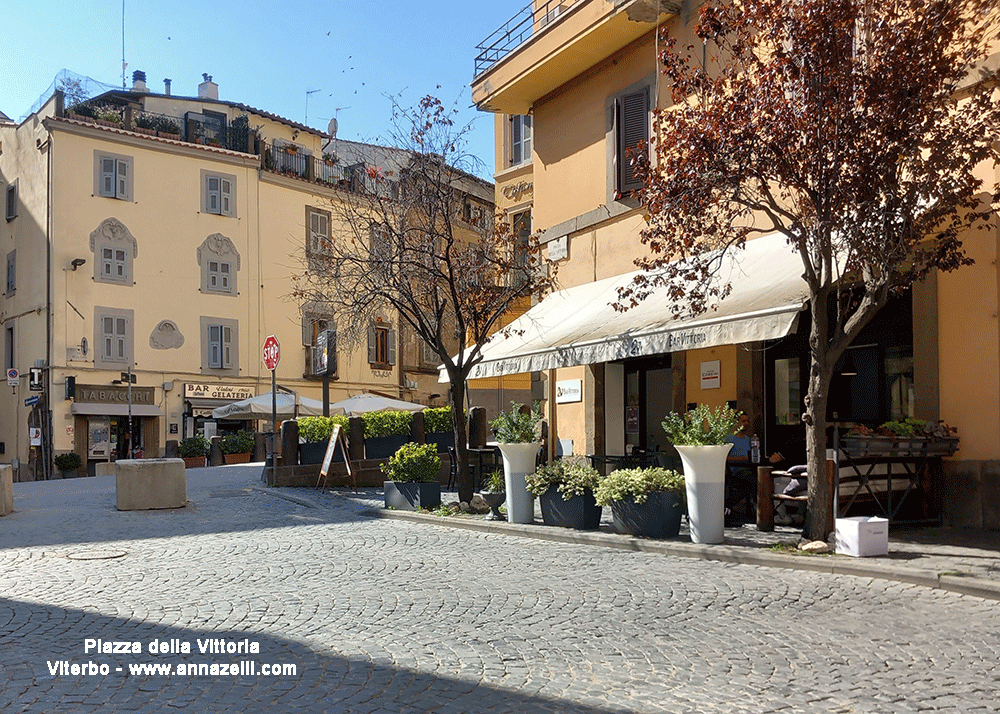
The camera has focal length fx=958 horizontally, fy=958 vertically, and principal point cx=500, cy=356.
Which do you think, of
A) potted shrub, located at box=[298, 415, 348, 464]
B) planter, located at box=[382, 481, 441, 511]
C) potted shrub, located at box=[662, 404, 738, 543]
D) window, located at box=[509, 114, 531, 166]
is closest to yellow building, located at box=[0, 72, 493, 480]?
window, located at box=[509, 114, 531, 166]

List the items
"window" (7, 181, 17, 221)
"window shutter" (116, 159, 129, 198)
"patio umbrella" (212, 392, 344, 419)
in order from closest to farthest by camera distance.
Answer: "patio umbrella" (212, 392, 344, 419) → "window shutter" (116, 159, 129, 198) → "window" (7, 181, 17, 221)

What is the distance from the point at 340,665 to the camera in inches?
205

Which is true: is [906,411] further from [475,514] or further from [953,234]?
[475,514]

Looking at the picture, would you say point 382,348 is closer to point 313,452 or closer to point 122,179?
point 122,179

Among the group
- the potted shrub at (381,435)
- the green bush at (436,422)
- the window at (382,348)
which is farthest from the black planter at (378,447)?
the window at (382,348)

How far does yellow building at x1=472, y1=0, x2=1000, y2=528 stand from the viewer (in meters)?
10.1

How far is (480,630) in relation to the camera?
237 inches

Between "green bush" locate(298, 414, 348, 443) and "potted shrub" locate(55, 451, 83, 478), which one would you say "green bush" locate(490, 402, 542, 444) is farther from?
"potted shrub" locate(55, 451, 83, 478)

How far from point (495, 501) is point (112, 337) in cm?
2633

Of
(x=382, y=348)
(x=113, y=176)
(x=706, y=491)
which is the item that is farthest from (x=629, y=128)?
(x=382, y=348)

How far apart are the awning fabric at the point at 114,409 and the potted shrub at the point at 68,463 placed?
1623 mm

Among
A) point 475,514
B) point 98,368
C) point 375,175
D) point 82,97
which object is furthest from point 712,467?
point 82,97

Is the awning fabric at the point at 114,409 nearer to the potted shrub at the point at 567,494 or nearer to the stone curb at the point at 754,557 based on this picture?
the stone curb at the point at 754,557

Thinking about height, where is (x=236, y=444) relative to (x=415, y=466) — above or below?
below
